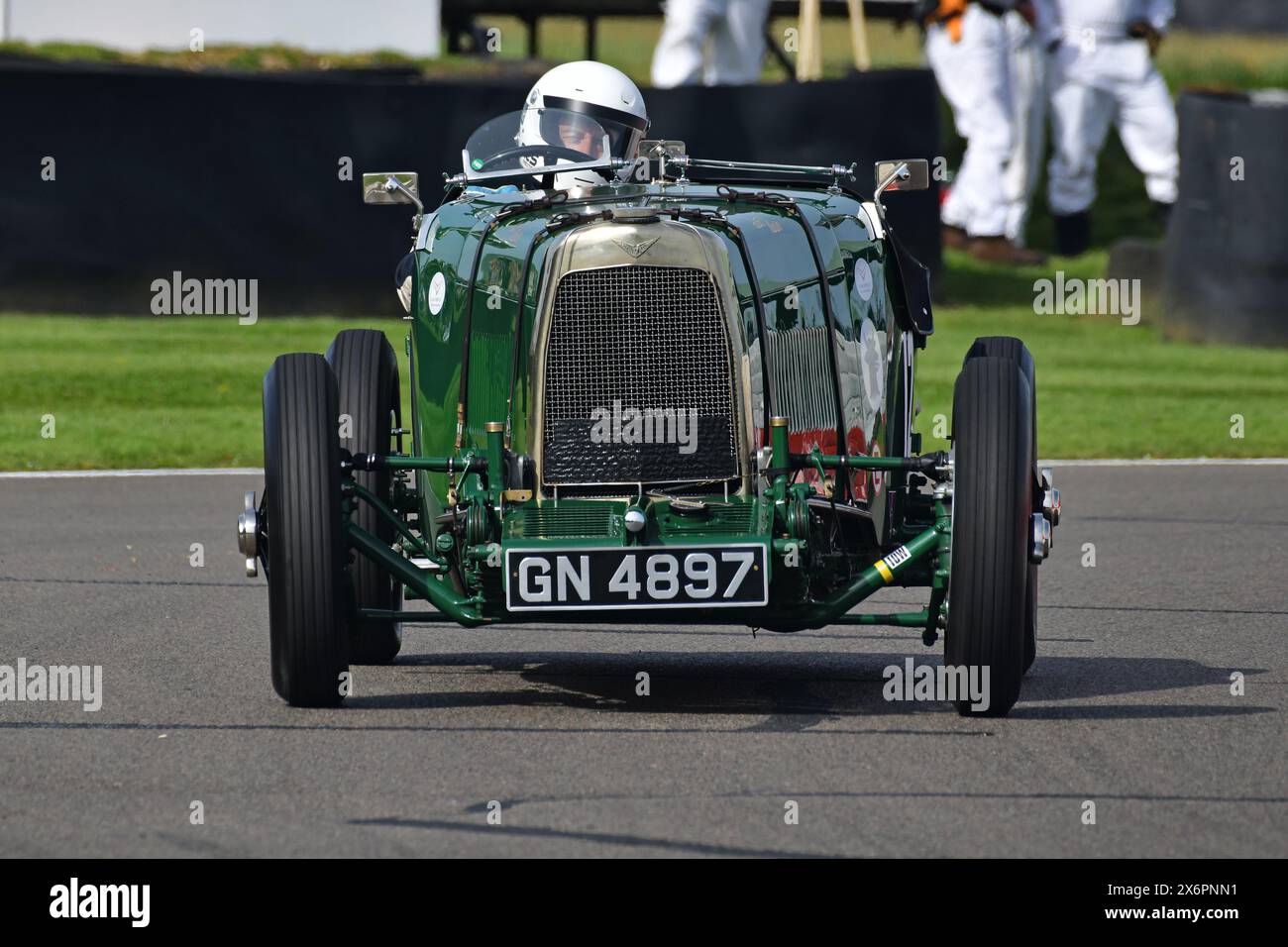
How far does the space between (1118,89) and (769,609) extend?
702 inches

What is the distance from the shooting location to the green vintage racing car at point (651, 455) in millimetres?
6707

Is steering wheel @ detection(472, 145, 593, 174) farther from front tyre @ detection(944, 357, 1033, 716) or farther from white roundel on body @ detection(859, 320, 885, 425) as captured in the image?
front tyre @ detection(944, 357, 1033, 716)

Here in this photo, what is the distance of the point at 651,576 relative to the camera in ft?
21.6

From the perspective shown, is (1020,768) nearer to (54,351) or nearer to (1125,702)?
(1125,702)

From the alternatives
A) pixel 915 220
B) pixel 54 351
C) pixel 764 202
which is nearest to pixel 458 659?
pixel 764 202

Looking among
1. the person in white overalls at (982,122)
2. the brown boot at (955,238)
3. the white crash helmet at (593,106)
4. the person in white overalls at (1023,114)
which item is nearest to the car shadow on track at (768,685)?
the white crash helmet at (593,106)

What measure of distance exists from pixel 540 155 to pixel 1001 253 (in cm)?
1520

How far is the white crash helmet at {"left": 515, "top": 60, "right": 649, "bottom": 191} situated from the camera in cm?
827

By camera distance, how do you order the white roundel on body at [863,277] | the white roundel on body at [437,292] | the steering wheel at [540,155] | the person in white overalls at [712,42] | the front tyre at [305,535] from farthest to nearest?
the person in white overalls at [712,42], the steering wheel at [540,155], the white roundel on body at [863,277], the white roundel on body at [437,292], the front tyre at [305,535]

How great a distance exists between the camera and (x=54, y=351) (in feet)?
58.3

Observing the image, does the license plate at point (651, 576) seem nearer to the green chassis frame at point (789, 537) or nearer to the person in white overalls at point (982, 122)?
the green chassis frame at point (789, 537)

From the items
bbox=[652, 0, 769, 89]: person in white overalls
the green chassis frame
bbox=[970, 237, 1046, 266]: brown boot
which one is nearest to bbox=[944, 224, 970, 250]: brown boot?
bbox=[970, 237, 1046, 266]: brown boot

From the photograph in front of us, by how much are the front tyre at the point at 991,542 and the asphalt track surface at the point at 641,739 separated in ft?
0.65
